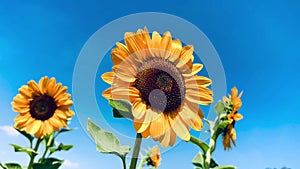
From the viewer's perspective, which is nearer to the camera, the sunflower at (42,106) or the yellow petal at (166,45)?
the yellow petal at (166,45)

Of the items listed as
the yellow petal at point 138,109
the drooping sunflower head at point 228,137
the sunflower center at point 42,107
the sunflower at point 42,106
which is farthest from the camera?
the sunflower center at point 42,107

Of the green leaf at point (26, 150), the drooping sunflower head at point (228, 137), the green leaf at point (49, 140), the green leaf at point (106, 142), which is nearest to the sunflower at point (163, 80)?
the green leaf at point (106, 142)

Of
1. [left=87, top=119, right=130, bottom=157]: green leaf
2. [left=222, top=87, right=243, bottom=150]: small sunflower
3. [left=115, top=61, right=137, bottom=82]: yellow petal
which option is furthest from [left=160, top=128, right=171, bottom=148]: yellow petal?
[left=222, top=87, right=243, bottom=150]: small sunflower

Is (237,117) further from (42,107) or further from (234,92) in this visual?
(42,107)

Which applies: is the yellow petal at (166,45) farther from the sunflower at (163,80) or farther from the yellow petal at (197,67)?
the yellow petal at (197,67)

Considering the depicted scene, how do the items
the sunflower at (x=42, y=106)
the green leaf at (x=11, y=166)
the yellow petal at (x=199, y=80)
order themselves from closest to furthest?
the yellow petal at (x=199, y=80)
the green leaf at (x=11, y=166)
the sunflower at (x=42, y=106)

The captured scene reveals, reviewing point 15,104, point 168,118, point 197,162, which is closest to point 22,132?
point 15,104

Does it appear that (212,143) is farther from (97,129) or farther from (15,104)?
(15,104)
